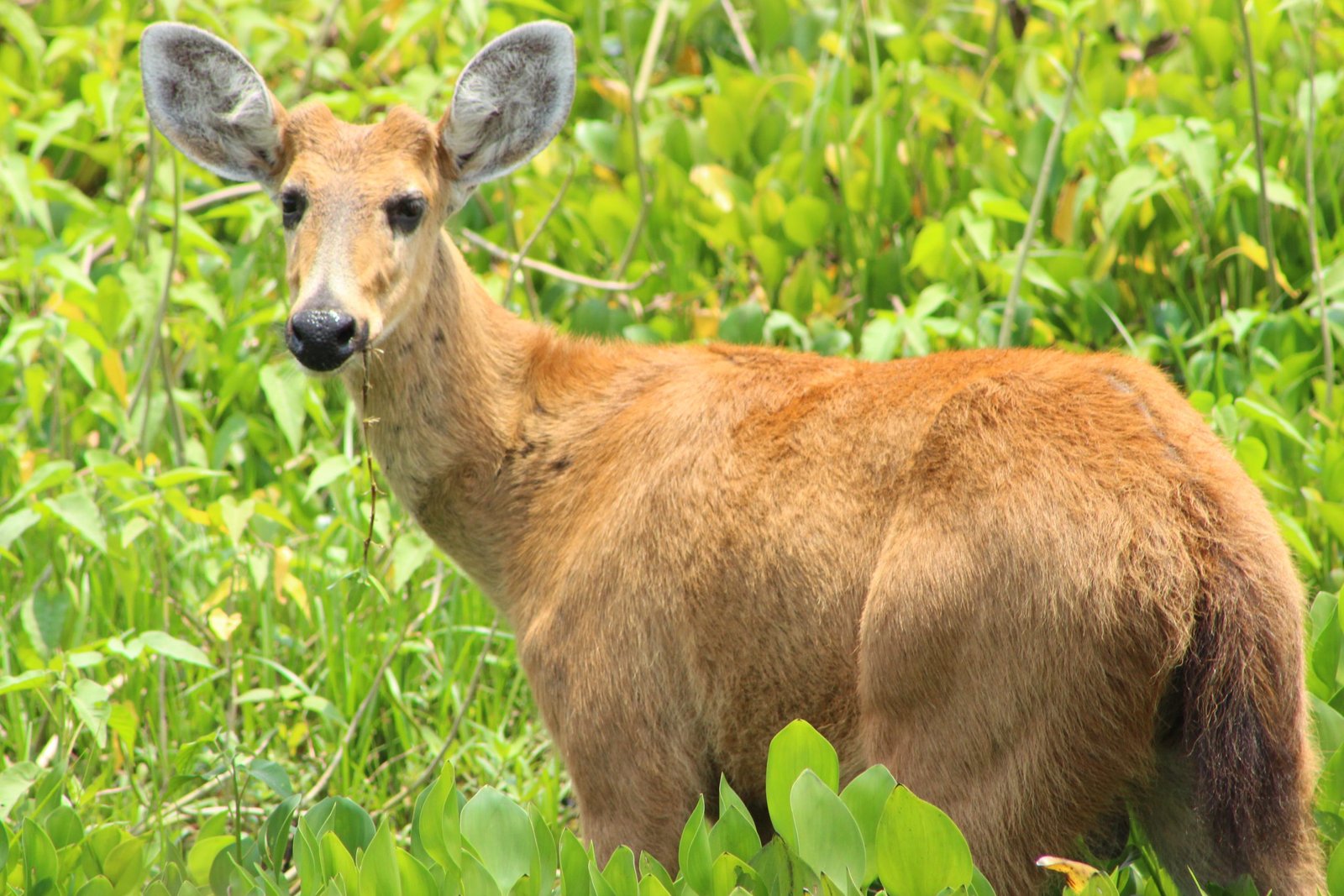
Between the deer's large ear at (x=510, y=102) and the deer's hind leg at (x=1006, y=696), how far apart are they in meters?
1.90

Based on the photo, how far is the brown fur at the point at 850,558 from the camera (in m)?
3.19

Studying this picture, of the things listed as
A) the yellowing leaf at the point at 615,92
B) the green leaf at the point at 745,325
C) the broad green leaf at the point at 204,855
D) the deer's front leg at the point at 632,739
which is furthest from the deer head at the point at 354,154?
the yellowing leaf at the point at 615,92

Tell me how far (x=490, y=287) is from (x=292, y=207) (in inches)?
84.5

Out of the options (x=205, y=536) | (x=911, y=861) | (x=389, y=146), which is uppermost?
(x=389, y=146)

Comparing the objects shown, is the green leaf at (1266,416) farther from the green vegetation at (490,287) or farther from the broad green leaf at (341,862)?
the broad green leaf at (341,862)

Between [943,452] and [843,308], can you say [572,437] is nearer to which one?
[943,452]

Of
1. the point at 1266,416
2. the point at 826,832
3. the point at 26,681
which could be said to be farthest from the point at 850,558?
the point at 26,681

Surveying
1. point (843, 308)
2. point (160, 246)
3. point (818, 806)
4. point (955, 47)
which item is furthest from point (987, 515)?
point (955, 47)

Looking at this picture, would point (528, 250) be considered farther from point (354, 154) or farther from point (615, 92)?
point (354, 154)

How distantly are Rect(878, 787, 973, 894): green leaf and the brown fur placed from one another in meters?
0.19

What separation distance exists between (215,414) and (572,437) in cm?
281

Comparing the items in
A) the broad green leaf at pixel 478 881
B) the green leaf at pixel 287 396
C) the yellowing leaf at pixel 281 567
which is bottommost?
the yellowing leaf at pixel 281 567

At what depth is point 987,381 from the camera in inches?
144

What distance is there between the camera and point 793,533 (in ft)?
12.2
